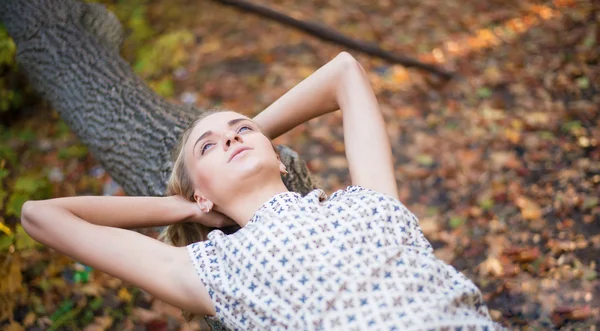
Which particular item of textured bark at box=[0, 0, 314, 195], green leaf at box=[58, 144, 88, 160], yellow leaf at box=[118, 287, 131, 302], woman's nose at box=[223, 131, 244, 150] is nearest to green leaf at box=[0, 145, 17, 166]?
green leaf at box=[58, 144, 88, 160]

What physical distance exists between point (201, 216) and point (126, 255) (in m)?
0.49

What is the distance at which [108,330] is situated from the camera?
379cm

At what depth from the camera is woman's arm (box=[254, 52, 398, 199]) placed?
274 centimetres

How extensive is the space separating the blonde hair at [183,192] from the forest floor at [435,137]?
3.78ft

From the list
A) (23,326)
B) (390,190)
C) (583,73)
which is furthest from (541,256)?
(23,326)

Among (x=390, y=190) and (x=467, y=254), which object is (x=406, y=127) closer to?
(x=467, y=254)

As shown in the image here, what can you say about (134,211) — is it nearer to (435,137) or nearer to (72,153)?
(72,153)

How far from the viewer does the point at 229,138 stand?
8.48 feet

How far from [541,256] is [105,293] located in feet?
10.3

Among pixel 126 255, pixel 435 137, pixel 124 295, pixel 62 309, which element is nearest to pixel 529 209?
pixel 435 137

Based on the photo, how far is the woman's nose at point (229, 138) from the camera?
2.59 metres

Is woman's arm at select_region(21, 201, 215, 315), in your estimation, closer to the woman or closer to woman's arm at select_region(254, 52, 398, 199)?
the woman

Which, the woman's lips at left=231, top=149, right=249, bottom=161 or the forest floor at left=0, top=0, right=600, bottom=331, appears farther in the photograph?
the forest floor at left=0, top=0, right=600, bottom=331

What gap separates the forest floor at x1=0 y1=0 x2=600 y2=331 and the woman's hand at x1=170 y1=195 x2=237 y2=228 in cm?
138
